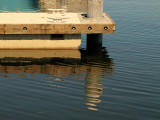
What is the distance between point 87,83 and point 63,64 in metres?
5.00

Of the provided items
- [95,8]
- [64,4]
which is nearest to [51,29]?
[95,8]

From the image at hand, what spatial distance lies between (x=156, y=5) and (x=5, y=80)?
4350 centimetres

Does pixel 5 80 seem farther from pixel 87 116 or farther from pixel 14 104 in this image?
pixel 87 116

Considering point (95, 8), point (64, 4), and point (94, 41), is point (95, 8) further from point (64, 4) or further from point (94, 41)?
point (64, 4)

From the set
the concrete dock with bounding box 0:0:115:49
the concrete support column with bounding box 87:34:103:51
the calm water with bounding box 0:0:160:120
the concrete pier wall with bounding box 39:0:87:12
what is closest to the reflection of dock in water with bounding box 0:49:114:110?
the calm water with bounding box 0:0:160:120

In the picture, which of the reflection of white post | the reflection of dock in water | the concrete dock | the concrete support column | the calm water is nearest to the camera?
the calm water

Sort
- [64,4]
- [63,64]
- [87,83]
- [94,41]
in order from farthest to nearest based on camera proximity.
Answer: [64,4], [94,41], [63,64], [87,83]

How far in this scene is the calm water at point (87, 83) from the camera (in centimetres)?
1753

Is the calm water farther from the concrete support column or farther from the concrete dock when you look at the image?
the concrete support column

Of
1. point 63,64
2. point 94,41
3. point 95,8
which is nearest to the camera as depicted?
point 63,64

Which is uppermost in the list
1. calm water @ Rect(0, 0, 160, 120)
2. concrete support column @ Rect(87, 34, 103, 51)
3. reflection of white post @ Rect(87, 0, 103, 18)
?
reflection of white post @ Rect(87, 0, 103, 18)

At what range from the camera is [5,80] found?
22.7 metres

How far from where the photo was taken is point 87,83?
22234 millimetres

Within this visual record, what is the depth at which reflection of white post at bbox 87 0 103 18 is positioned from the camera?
3032 cm
